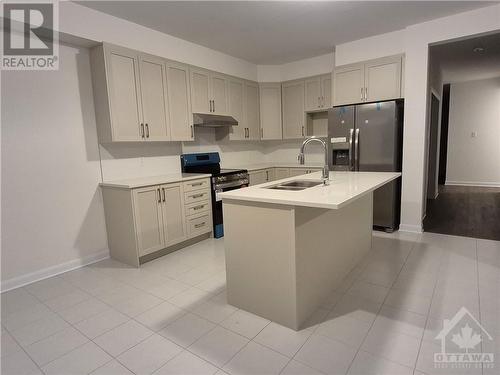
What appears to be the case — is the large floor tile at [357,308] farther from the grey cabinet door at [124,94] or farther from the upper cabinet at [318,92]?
the upper cabinet at [318,92]

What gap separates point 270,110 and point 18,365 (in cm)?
453

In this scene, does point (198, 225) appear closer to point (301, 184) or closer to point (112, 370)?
point (301, 184)

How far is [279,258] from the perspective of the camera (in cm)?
195

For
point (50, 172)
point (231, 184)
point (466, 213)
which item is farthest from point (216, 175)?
point (466, 213)

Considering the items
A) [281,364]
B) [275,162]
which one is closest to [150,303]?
[281,364]

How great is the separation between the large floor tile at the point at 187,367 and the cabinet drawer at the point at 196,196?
203 centimetres

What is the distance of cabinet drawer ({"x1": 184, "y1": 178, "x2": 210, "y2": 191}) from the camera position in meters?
3.54

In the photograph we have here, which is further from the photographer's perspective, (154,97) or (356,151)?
(356,151)

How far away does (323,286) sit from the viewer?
7.51 feet

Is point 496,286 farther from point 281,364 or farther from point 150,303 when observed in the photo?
point 150,303

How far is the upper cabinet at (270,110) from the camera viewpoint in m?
5.15

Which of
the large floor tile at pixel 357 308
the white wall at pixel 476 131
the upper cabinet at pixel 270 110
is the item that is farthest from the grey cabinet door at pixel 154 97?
the white wall at pixel 476 131

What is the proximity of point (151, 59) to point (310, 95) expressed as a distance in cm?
259

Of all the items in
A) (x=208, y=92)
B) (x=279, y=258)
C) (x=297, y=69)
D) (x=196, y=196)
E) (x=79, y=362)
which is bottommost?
(x=79, y=362)
